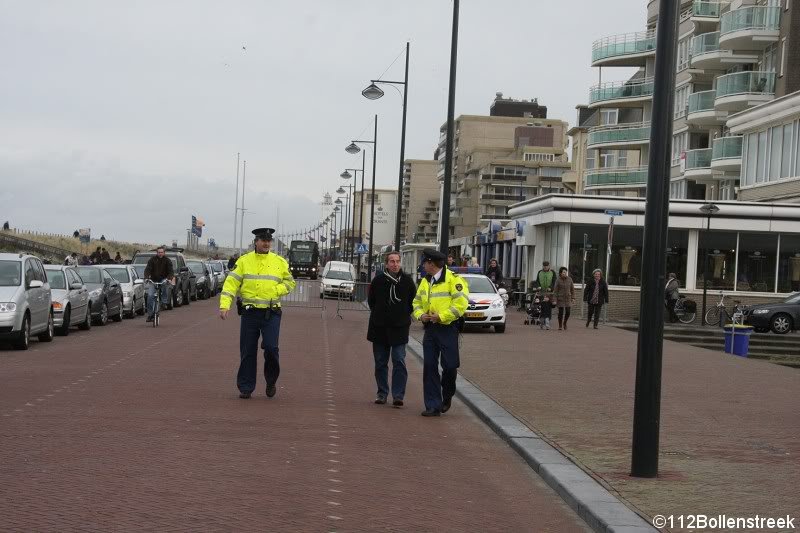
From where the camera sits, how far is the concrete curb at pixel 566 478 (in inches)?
279

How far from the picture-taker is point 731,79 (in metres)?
A: 51.2

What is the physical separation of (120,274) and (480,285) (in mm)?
10384

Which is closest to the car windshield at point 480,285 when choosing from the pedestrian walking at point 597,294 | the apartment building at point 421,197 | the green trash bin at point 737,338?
the pedestrian walking at point 597,294

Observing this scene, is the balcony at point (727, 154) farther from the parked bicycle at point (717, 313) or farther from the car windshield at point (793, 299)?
the car windshield at point (793, 299)

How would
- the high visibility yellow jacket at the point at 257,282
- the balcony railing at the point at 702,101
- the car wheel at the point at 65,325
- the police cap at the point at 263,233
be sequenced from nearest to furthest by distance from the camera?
the high visibility yellow jacket at the point at 257,282 → the police cap at the point at 263,233 → the car wheel at the point at 65,325 → the balcony railing at the point at 702,101

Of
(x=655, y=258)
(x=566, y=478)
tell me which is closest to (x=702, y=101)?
(x=655, y=258)

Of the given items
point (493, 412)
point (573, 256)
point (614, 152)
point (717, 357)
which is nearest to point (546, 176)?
point (614, 152)

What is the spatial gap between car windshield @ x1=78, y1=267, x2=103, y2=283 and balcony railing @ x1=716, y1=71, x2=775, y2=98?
1265 inches

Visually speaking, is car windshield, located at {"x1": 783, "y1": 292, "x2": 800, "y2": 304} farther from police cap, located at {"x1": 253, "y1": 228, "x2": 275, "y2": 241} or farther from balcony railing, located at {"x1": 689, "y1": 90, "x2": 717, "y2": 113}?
police cap, located at {"x1": 253, "y1": 228, "x2": 275, "y2": 241}

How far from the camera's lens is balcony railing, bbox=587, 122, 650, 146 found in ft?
224

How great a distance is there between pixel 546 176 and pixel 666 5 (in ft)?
387

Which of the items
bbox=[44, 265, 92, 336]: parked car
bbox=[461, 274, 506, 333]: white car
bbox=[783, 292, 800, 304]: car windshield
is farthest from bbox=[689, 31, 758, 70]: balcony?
bbox=[44, 265, 92, 336]: parked car

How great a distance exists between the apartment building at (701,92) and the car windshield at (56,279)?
2124 cm

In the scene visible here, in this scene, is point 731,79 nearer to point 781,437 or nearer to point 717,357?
point 717,357
